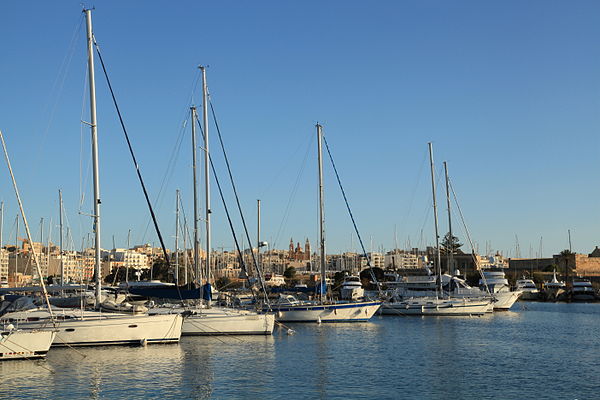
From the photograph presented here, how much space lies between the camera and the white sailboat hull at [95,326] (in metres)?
30.0

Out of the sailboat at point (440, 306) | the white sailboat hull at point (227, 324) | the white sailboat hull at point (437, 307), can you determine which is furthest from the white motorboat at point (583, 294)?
the white sailboat hull at point (227, 324)

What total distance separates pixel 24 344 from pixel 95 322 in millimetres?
4199

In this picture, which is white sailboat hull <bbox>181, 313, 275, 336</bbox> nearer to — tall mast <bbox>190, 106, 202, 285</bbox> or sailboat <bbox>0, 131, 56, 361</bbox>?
tall mast <bbox>190, 106, 202, 285</bbox>

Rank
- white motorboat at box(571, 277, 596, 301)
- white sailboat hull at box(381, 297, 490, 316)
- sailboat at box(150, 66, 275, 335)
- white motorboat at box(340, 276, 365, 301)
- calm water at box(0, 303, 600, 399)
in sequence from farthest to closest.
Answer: white motorboat at box(571, 277, 596, 301), white motorboat at box(340, 276, 365, 301), white sailboat hull at box(381, 297, 490, 316), sailboat at box(150, 66, 275, 335), calm water at box(0, 303, 600, 399)

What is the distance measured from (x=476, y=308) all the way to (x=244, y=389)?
4038 centimetres

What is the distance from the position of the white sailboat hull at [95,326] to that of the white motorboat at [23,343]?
103 inches

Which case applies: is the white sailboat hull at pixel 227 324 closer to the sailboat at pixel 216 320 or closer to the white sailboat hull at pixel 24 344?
the sailboat at pixel 216 320

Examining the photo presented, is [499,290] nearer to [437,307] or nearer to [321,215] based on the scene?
[437,307]

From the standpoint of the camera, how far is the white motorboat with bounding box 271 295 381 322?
46.7 metres

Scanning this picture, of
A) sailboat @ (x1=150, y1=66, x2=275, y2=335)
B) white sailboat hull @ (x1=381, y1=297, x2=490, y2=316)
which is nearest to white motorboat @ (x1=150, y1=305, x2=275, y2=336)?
sailboat @ (x1=150, y1=66, x2=275, y2=335)

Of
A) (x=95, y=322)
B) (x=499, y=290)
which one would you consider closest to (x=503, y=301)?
(x=499, y=290)

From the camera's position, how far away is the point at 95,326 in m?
30.1

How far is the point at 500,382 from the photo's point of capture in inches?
944

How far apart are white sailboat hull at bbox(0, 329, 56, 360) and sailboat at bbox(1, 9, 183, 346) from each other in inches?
98.4
